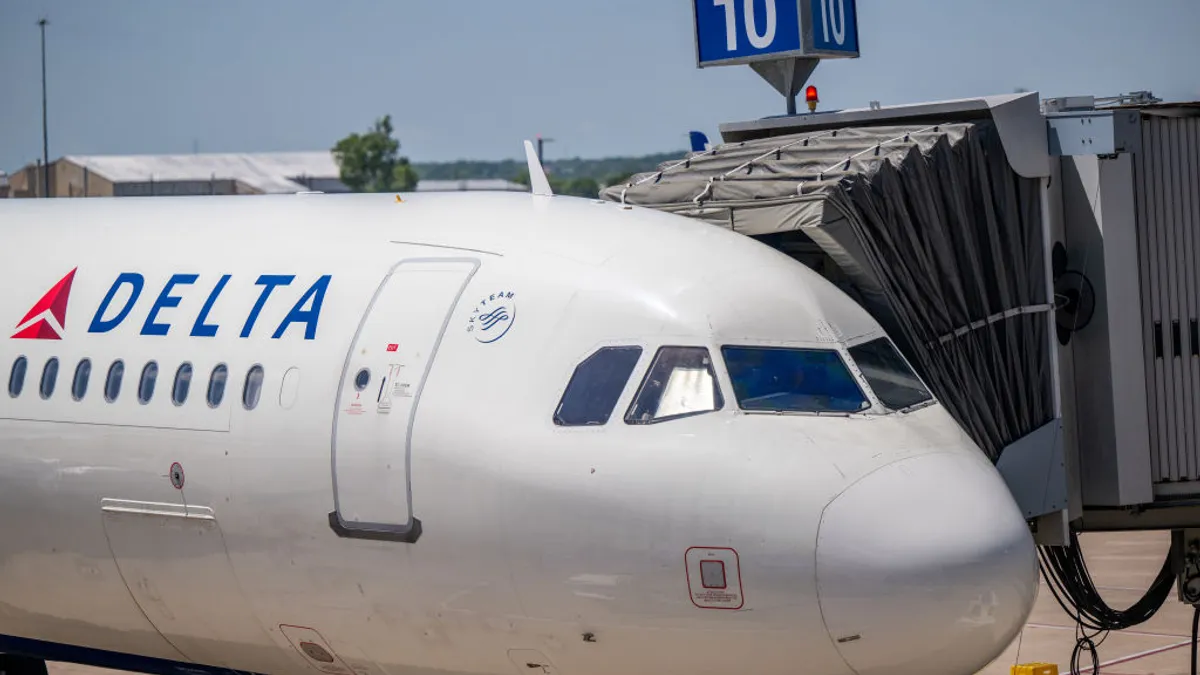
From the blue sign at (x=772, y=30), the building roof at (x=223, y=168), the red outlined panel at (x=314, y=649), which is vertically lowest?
the red outlined panel at (x=314, y=649)

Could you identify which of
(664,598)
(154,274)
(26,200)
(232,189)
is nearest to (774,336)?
(664,598)

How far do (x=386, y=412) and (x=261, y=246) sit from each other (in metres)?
2.63

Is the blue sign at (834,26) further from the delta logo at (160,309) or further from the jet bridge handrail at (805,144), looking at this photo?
the delta logo at (160,309)

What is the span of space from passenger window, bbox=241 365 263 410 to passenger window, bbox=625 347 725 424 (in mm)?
3070

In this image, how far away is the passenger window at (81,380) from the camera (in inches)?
532

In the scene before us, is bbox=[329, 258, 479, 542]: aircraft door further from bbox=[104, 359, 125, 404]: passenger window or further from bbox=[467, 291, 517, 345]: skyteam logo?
bbox=[104, 359, 125, 404]: passenger window

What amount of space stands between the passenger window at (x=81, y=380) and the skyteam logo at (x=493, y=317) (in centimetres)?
370

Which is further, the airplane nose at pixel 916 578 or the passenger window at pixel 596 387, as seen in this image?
the passenger window at pixel 596 387

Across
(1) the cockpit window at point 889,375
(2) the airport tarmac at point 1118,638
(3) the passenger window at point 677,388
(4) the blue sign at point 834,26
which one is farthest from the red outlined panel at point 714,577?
(4) the blue sign at point 834,26

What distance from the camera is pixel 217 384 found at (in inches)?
497

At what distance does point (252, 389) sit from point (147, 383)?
1167 millimetres

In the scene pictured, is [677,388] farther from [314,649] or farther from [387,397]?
[314,649]

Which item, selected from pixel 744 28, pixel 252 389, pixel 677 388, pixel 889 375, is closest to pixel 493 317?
pixel 677 388

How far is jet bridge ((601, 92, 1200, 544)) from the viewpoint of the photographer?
42.5 ft
